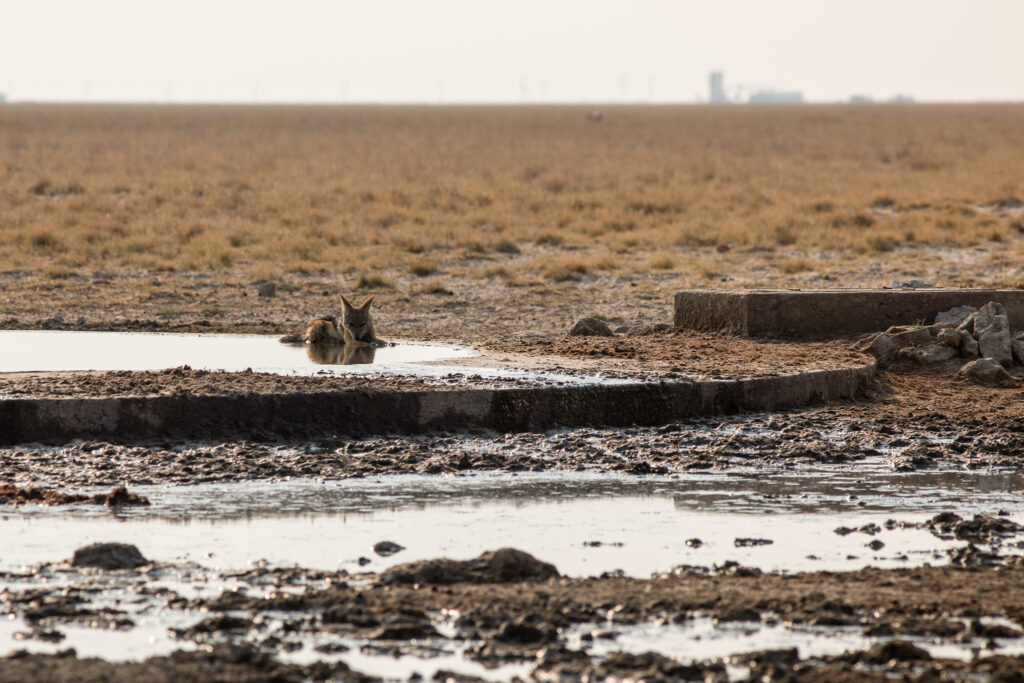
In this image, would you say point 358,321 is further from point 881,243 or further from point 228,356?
point 881,243

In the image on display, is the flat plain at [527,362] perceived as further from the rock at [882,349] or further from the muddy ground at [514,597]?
the rock at [882,349]

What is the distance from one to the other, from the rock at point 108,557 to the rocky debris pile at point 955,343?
7110 millimetres

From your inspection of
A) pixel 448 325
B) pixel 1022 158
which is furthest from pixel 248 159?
pixel 448 325

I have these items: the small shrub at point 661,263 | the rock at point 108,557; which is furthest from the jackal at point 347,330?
the small shrub at point 661,263

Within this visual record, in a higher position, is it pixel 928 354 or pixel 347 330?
pixel 347 330

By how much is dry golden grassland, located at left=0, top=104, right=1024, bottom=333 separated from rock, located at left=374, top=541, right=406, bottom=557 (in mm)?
9111

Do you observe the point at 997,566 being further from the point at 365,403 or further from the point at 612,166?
the point at 612,166

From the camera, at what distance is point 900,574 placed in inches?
215

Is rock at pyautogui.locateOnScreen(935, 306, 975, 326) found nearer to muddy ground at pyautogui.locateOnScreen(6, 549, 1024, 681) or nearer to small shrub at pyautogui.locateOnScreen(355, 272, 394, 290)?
muddy ground at pyautogui.locateOnScreen(6, 549, 1024, 681)

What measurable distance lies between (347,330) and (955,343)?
477 centimetres

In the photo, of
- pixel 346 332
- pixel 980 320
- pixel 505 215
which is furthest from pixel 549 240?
pixel 980 320

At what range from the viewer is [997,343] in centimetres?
1128

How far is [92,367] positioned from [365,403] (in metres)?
2.38

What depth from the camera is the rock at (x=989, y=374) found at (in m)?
10.8
